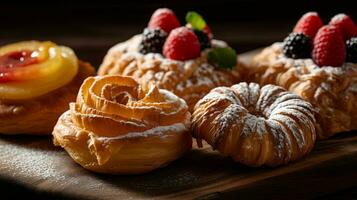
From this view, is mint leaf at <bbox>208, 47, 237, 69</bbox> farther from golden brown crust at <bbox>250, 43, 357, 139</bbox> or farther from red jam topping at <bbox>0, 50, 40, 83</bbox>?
red jam topping at <bbox>0, 50, 40, 83</bbox>

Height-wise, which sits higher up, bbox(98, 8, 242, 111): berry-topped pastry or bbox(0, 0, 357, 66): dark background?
bbox(98, 8, 242, 111): berry-topped pastry

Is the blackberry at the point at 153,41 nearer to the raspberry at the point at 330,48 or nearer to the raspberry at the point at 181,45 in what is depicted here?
the raspberry at the point at 181,45

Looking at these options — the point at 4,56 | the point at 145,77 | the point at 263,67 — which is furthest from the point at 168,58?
the point at 4,56

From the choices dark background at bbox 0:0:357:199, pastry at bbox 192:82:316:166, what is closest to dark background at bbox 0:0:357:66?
dark background at bbox 0:0:357:199

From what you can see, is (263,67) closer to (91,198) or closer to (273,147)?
(273,147)

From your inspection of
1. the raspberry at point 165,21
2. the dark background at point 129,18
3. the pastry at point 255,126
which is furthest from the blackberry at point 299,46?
the dark background at point 129,18

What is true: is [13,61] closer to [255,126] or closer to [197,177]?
[197,177]
